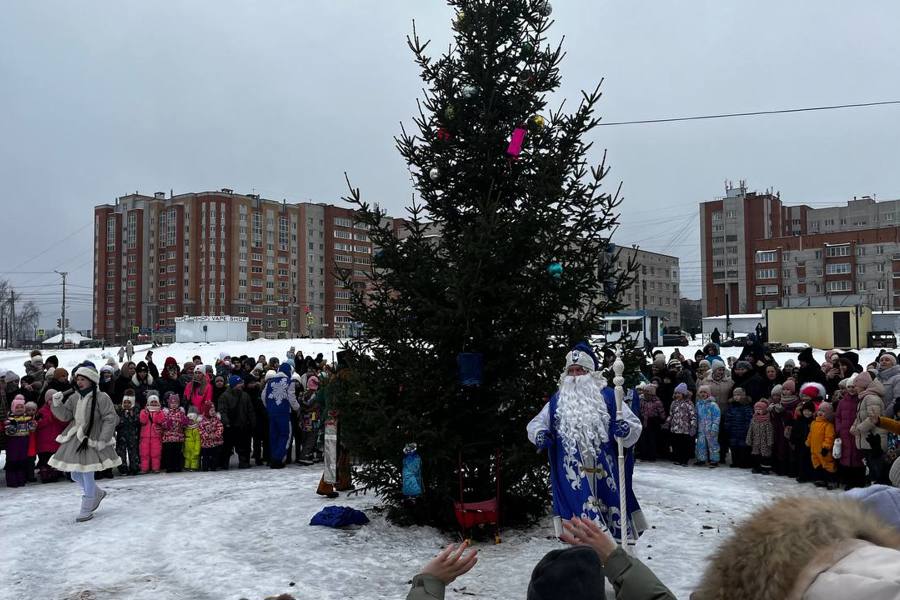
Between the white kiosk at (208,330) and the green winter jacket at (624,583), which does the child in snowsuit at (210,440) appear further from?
the white kiosk at (208,330)

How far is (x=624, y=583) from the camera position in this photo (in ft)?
7.08

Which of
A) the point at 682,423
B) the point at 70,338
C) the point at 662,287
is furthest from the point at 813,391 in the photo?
the point at 70,338

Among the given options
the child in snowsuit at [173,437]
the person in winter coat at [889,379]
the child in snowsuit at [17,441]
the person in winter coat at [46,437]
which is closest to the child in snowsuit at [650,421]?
the person in winter coat at [889,379]

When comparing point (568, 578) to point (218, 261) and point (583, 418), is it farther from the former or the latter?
point (218, 261)

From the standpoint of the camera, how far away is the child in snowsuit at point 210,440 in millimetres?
12680

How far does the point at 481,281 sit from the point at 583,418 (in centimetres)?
205

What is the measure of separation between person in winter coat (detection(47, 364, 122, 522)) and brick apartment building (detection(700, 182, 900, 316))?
79177 millimetres

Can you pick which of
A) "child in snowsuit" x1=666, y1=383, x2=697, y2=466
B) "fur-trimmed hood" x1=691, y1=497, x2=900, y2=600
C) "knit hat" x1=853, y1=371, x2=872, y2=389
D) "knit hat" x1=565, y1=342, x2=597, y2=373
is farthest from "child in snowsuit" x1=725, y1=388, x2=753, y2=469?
"fur-trimmed hood" x1=691, y1=497, x2=900, y2=600

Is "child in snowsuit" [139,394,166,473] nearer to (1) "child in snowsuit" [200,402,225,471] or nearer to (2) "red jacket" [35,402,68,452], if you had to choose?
(1) "child in snowsuit" [200,402,225,471]

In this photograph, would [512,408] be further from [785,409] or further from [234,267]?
[234,267]

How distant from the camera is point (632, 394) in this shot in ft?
21.7

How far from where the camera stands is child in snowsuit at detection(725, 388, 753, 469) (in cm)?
1241

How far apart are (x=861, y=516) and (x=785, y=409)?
1163 cm

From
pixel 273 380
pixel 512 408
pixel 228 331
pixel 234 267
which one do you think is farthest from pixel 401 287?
pixel 234 267
